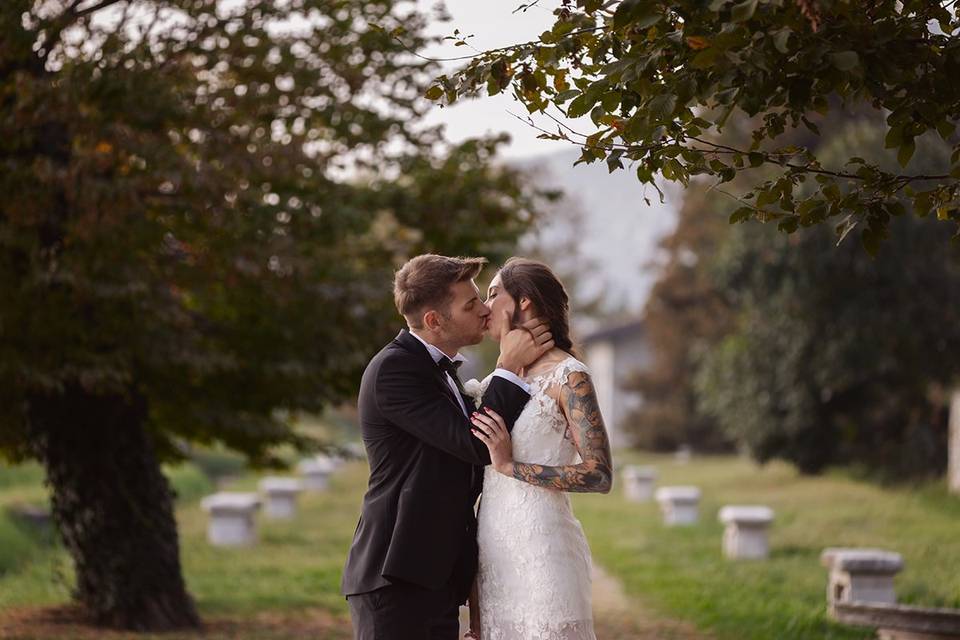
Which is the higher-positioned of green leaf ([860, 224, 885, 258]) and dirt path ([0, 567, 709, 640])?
green leaf ([860, 224, 885, 258])

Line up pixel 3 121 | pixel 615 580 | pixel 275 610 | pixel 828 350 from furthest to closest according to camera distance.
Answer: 1. pixel 828 350
2. pixel 615 580
3. pixel 275 610
4. pixel 3 121

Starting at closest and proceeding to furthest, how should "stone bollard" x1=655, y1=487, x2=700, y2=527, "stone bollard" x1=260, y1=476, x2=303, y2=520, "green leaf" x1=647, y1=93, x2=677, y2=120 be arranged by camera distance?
1. "green leaf" x1=647, y1=93, x2=677, y2=120
2. "stone bollard" x1=655, y1=487, x2=700, y2=527
3. "stone bollard" x1=260, y1=476, x2=303, y2=520

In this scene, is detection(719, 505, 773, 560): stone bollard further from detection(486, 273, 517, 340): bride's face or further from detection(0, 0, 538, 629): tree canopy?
detection(486, 273, 517, 340): bride's face

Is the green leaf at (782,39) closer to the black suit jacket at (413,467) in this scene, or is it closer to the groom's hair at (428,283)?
the groom's hair at (428,283)

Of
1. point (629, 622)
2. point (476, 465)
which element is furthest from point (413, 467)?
point (629, 622)

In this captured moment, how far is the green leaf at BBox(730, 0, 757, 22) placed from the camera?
3732 millimetres

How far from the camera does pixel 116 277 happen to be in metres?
8.96

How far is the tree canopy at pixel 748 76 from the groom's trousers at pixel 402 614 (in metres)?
1.87

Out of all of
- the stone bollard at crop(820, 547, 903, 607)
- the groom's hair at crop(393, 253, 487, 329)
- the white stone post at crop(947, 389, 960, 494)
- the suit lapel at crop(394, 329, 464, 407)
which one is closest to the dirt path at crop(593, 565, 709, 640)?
the stone bollard at crop(820, 547, 903, 607)

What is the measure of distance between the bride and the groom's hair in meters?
0.24

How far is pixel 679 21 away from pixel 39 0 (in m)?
6.21

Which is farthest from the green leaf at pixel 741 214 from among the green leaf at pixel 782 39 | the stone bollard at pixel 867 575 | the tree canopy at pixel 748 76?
the stone bollard at pixel 867 575

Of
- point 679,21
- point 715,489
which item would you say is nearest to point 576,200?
point 715,489

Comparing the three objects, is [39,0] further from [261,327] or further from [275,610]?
[275,610]
